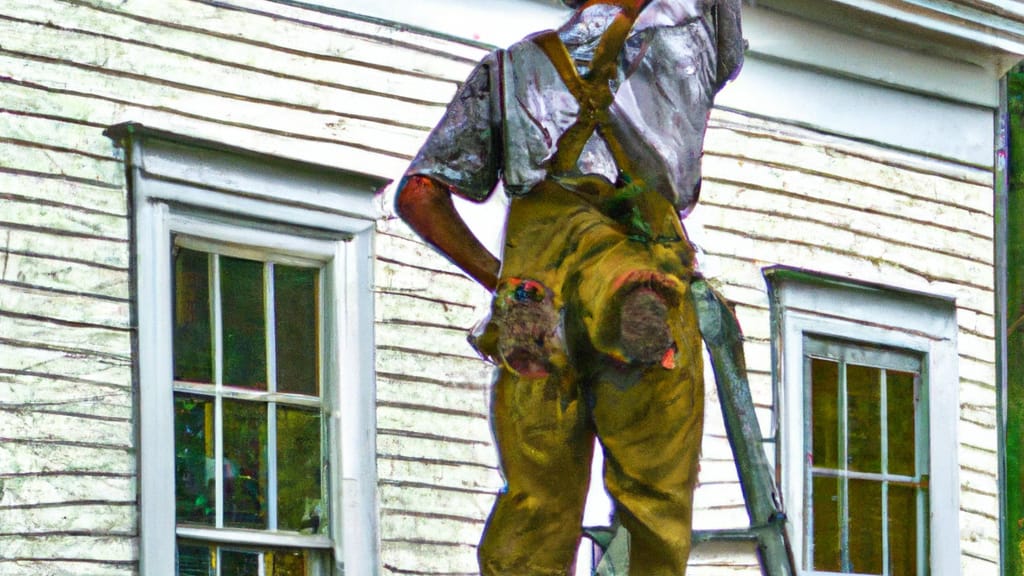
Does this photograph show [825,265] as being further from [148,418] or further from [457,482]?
[148,418]

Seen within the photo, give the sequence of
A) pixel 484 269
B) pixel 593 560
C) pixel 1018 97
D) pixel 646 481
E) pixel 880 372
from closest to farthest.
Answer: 1. pixel 646 481
2. pixel 484 269
3. pixel 593 560
4. pixel 880 372
5. pixel 1018 97

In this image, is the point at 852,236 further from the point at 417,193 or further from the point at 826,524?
the point at 417,193

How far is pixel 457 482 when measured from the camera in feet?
23.6

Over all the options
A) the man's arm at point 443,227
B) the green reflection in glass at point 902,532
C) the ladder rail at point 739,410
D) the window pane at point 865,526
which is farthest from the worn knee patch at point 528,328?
the green reflection in glass at point 902,532

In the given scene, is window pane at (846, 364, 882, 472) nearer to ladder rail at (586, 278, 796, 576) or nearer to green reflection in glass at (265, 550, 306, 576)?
green reflection in glass at (265, 550, 306, 576)

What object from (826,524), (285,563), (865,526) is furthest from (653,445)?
(865,526)

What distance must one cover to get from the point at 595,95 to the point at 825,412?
3.60 m

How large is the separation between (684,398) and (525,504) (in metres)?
0.38

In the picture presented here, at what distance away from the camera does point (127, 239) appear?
654 centimetres

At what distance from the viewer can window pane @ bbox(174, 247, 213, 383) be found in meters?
6.57

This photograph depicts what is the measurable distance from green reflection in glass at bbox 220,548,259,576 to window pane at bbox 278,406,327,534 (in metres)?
0.14

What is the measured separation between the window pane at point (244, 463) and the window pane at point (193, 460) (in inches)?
2.3

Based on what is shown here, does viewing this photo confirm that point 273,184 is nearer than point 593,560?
Yes

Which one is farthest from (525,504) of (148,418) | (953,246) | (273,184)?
(953,246)
